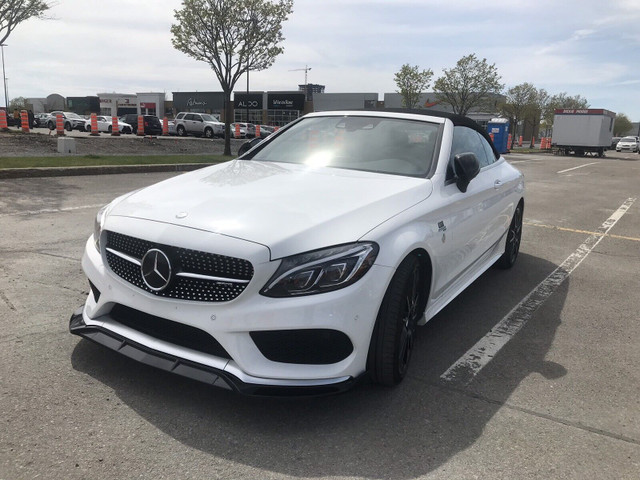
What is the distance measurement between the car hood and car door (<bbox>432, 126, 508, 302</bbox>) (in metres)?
0.31

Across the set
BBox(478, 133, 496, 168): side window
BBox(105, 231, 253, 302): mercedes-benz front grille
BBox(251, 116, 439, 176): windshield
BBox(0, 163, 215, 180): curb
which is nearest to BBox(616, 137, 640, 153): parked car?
BBox(0, 163, 215, 180): curb

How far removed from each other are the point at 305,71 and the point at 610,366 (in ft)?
264

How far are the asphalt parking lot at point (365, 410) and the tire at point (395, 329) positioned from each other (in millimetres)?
175

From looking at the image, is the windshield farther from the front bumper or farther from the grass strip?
the grass strip

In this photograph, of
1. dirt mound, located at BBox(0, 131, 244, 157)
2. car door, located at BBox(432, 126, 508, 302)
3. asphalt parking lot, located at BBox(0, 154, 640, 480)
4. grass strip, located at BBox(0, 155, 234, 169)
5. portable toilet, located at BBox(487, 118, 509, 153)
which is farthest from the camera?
portable toilet, located at BBox(487, 118, 509, 153)

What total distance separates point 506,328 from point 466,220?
3.18 feet

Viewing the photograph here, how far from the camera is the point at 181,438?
2479mm

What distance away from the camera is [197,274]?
2521 millimetres

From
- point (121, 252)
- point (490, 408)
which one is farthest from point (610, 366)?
point (121, 252)

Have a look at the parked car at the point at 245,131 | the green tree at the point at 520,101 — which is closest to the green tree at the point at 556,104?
the green tree at the point at 520,101

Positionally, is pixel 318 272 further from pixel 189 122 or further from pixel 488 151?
pixel 189 122

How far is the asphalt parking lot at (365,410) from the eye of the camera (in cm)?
235

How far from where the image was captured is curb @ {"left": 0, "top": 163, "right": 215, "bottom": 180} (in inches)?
444

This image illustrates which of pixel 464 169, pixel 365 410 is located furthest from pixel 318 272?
pixel 464 169
